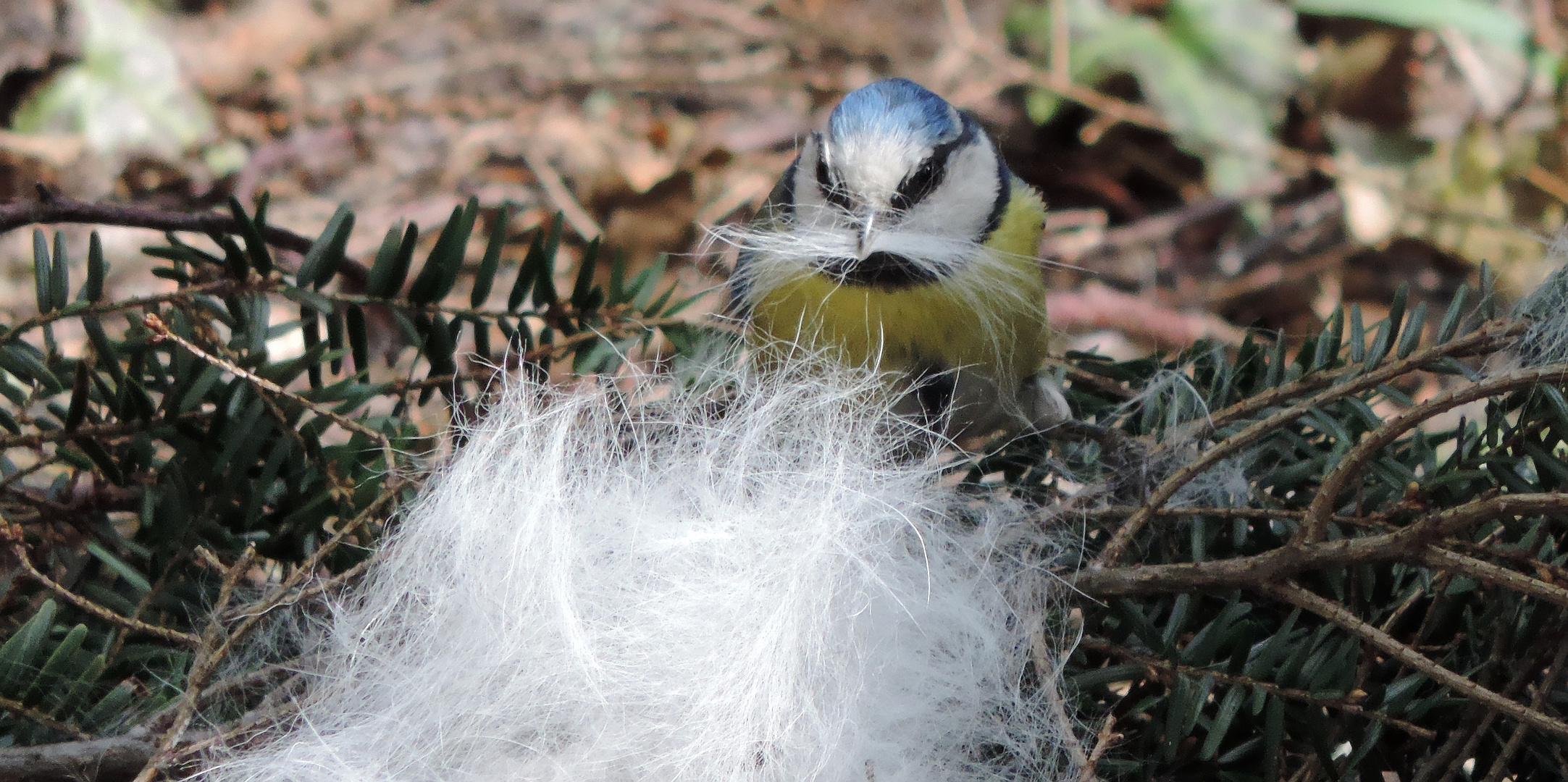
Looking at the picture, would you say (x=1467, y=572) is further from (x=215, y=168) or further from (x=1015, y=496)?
(x=215, y=168)

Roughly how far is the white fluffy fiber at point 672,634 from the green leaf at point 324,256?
0.14 metres

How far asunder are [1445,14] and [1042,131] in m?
0.70

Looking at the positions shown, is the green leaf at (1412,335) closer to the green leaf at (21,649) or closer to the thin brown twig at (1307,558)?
the thin brown twig at (1307,558)

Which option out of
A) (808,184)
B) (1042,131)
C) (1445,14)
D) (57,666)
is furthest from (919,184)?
(1445,14)

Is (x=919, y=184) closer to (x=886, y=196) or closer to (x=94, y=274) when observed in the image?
(x=886, y=196)

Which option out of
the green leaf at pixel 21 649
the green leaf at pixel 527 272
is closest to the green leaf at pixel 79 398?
the green leaf at pixel 21 649

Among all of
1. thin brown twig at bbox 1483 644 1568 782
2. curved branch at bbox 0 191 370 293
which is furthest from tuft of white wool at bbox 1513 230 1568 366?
curved branch at bbox 0 191 370 293

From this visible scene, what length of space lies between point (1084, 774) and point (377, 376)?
1.32 meters

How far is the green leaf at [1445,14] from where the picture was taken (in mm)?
1852

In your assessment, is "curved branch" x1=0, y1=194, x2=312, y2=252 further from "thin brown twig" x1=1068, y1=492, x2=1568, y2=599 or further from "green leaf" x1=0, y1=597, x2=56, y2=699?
"thin brown twig" x1=1068, y1=492, x2=1568, y2=599

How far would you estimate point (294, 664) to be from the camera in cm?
50

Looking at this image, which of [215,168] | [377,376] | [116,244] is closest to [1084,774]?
[377,376]

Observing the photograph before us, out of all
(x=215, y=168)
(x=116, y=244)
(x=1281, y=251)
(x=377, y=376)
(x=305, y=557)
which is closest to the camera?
(x=305, y=557)

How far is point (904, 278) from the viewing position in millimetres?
797
